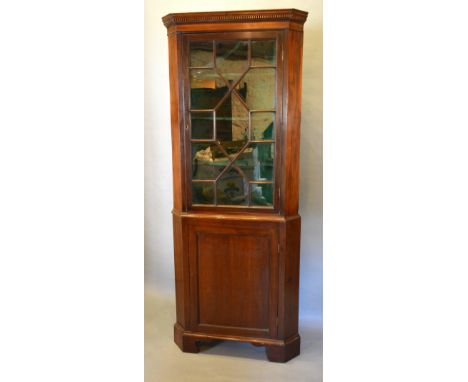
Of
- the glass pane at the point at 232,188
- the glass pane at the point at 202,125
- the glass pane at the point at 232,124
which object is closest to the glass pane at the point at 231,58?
the glass pane at the point at 232,124

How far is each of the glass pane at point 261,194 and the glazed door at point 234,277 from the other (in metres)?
0.11

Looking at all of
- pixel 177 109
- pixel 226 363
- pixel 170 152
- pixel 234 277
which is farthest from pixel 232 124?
pixel 226 363

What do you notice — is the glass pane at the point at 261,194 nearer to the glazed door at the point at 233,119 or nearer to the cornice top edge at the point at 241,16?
the glazed door at the point at 233,119

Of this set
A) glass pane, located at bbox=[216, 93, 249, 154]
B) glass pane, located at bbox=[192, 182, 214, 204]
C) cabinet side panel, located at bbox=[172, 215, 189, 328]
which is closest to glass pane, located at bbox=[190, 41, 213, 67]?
glass pane, located at bbox=[216, 93, 249, 154]

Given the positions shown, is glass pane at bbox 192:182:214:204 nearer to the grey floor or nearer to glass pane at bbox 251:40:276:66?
glass pane at bbox 251:40:276:66

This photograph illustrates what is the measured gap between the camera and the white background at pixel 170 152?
2.83 m
